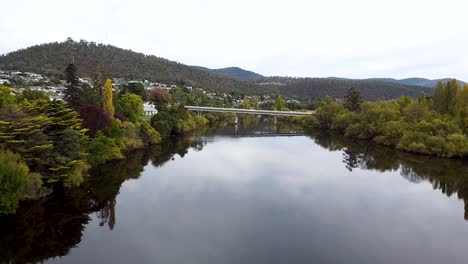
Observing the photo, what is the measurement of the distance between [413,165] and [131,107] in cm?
2792

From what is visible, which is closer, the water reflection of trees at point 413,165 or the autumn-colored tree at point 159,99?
the water reflection of trees at point 413,165

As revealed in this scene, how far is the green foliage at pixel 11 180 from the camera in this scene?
629 inches

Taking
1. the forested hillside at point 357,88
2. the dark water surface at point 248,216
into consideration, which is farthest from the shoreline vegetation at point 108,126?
the forested hillside at point 357,88

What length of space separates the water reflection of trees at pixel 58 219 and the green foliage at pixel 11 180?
579 millimetres

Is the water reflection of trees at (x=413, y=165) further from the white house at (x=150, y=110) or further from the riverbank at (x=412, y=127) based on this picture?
the white house at (x=150, y=110)

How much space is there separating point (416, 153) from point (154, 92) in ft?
128

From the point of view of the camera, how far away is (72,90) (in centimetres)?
2989

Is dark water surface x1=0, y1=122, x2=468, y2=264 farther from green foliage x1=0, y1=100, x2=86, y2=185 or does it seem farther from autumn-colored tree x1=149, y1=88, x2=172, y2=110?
autumn-colored tree x1=149, y1=88, x2=172, y2=110

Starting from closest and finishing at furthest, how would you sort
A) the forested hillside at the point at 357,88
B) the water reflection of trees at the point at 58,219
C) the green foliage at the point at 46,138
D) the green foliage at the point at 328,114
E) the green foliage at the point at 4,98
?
1. the water reflection of trees at the point at 58,219
2. the green foliage at the point at 46,138
3. the green foliage at the point at 4,98
4. the green foliage at the point at 328,114
5. the forested hillside at the point at 357,88

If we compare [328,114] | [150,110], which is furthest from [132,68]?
[328,114]

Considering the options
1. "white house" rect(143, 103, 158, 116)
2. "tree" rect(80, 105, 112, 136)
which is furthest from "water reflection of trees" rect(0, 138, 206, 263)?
"white house" rect(143, 103, 158, 116)

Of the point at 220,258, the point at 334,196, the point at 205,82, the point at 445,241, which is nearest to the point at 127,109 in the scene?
the point at 334,196

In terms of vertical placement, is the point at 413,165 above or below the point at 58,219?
below

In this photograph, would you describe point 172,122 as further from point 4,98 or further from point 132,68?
point 132,68
